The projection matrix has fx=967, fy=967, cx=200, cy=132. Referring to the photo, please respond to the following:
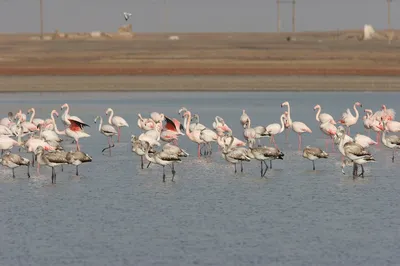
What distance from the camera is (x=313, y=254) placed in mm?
14695

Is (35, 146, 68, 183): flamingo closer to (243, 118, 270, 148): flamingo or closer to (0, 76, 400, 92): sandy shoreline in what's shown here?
(243, 118, 270, 148): flamingo

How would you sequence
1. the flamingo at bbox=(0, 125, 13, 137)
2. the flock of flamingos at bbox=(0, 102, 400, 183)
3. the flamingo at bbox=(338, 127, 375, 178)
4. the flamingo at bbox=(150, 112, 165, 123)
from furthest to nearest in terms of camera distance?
the flamingo at bbox=(150, 112, 165, 123) → the flamingo at bbox=(0, 125, 13, 137) → the flock of flamingos at bbox=(0, 102, 400, 183) → the flamingo at bbox=(338, 127, 375, 178)

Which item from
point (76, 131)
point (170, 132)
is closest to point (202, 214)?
point (170, 132)

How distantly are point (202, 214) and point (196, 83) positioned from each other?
141 feet

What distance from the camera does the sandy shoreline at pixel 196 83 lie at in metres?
56.8

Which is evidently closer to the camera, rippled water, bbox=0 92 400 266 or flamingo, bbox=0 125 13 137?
rippled water, bbox=0 92 400 266

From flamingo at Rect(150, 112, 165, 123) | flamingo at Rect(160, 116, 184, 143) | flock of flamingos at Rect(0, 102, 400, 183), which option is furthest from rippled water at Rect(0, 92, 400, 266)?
flamingo at Rect(150, 112, 165, 123)

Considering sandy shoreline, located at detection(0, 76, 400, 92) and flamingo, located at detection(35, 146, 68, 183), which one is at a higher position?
sandy shoreline, located at detection(0, 76, 400, 92)

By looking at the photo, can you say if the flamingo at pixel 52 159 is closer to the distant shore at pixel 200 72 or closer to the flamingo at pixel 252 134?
the flamingo at pixel 252 134

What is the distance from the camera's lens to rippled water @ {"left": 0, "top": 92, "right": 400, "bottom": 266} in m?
14.7

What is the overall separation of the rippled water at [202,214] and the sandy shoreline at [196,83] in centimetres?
2852

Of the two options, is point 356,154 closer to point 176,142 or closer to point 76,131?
point 176,142

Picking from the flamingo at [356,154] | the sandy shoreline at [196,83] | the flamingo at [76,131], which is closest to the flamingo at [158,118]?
the flamingo at [76,131]

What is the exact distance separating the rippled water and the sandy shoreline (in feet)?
93.6
